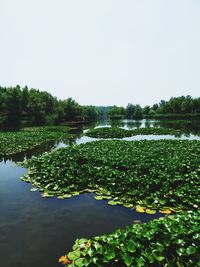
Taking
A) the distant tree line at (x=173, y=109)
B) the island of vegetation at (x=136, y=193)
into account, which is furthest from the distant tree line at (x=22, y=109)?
the distant tree line at (x=173, y=109)

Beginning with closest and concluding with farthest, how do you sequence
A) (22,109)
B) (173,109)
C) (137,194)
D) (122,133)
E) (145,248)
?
(145,248), (137,194), (122,133), (22,109), (173,109)

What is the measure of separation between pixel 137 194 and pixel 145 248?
389cm

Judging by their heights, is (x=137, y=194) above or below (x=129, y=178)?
below

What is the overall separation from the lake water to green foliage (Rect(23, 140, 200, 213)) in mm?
737

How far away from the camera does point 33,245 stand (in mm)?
6074

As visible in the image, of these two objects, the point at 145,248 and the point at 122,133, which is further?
the point at 122,133

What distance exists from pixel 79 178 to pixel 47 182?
157 cm

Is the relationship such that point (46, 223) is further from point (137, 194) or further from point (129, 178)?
point (129, 178)

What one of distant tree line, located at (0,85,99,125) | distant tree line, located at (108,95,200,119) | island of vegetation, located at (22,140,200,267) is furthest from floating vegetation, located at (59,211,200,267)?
distant tree line, located at (108,95,200,119)

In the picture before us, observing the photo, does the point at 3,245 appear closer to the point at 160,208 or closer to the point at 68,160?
the point at 160,208

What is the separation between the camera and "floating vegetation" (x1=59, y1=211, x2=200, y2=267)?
479 centimetres

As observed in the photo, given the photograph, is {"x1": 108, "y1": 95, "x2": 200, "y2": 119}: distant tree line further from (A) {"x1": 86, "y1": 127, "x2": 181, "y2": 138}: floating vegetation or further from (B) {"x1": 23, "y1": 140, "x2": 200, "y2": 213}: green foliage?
(B) {"x1": 23, "y1": 140, "x2": 200, "y2": 213}: green foliage

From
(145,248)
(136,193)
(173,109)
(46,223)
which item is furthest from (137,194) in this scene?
(173,109)

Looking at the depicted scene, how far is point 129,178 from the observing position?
397 inches
